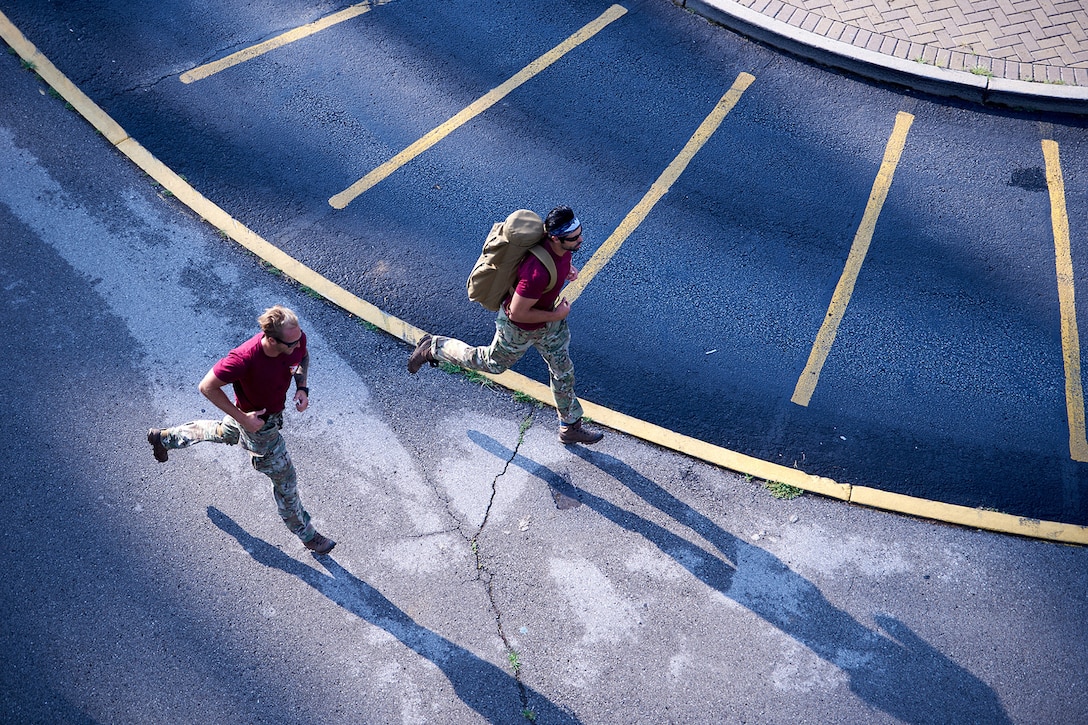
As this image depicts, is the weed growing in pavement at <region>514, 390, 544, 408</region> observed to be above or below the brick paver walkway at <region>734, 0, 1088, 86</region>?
below

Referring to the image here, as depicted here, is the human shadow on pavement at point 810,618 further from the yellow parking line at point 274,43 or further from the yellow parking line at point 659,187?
the yellow parking line at point 274,43

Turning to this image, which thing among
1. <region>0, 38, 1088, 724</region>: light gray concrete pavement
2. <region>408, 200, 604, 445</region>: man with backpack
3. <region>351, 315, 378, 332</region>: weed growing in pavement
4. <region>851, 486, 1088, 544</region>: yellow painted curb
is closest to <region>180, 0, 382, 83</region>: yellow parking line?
<region>0, 38, 1088, 724</region>: light gray concrete pavement

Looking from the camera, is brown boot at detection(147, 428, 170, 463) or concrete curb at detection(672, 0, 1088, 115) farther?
concrete curb at detection(672, 0, 1088, 115)

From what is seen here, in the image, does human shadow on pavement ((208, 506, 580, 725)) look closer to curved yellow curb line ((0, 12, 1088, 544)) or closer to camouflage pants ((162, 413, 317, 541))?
camouflage pants ((162, 413, 317, 541))

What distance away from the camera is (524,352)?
5.70 metres

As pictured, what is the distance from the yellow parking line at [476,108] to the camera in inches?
297

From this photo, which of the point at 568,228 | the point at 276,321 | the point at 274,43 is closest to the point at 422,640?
the point at 276,321

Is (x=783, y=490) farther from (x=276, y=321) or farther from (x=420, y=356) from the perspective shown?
(x=276, y=321)

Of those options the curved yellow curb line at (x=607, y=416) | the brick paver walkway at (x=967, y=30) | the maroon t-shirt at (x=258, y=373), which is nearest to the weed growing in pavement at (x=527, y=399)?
the curved yellow curb line at (x=607, y=416)

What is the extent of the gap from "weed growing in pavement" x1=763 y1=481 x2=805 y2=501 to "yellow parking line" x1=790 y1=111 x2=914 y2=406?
72 cm

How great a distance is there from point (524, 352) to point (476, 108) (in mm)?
3474

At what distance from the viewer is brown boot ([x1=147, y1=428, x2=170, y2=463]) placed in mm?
5520

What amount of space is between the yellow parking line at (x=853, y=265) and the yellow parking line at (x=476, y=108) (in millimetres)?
3135

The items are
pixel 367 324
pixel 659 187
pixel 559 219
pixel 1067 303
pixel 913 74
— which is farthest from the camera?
pixel 913 74
